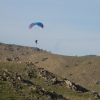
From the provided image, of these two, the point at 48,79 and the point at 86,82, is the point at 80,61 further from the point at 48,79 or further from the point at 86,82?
the point at 48,79

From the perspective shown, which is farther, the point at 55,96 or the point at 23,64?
the point at 23,64

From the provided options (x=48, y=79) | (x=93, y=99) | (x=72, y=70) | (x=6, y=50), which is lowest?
(x=93, y=99)

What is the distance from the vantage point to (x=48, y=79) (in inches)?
2424

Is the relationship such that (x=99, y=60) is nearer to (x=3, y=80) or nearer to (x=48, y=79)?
(x=48, y=79)

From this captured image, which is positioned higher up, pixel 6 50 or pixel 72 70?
pixel 6 50

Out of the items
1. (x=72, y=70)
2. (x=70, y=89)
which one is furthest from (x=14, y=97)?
(x=72, y=70)

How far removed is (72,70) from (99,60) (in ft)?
55.6

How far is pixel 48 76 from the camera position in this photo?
63.9 metres

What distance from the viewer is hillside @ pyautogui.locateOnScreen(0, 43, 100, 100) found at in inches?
1682

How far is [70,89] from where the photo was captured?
192ft

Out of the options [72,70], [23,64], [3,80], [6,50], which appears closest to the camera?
[3,80]

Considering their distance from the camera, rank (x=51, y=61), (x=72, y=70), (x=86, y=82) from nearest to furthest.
A: 1. (x=86, y=82)
2. (x=72, y=70)
3. (x=51, y=61)

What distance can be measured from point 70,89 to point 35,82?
811 centimetres

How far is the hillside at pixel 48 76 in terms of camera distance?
42722mm
